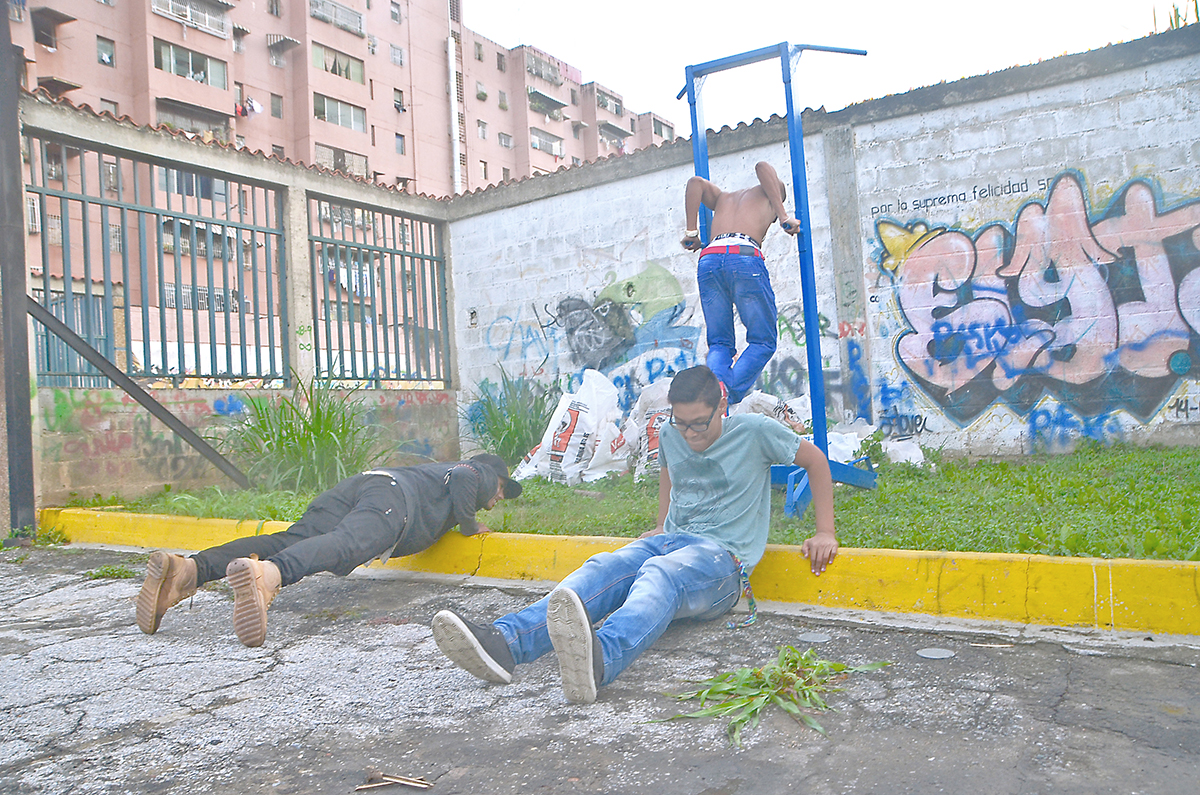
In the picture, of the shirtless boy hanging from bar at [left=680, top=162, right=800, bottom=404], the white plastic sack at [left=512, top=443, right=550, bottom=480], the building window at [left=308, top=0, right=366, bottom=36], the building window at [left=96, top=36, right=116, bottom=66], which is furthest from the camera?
the building window at [left=308, top=0, right=366, bottom=36]

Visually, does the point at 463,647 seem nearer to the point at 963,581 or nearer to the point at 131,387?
the point at 963,581

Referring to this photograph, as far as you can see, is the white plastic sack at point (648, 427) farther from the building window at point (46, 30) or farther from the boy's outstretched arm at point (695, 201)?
the building window at point (46, 30)

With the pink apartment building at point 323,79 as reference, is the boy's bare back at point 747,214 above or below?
below

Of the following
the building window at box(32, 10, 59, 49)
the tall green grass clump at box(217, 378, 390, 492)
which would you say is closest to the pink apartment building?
the building window at box(32, 10, 59, 49)

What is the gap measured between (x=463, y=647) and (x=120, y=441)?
5.51m

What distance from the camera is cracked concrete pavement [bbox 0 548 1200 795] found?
188 centimetres

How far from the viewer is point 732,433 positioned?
3.13 metres

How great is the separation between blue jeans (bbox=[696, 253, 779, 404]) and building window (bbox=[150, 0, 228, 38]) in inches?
1268

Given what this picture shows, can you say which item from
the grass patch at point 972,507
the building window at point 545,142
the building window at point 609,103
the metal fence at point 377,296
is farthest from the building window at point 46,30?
the building window at point 609,103

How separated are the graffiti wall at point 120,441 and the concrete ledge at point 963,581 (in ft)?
12.7

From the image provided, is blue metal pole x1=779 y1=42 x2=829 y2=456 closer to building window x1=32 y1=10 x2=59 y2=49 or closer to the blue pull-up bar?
the blue pull-up bar

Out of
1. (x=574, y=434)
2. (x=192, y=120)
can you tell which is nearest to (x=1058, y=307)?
(x=574, y=434)

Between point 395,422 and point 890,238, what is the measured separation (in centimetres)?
511

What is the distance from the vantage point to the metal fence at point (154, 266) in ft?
21.2
